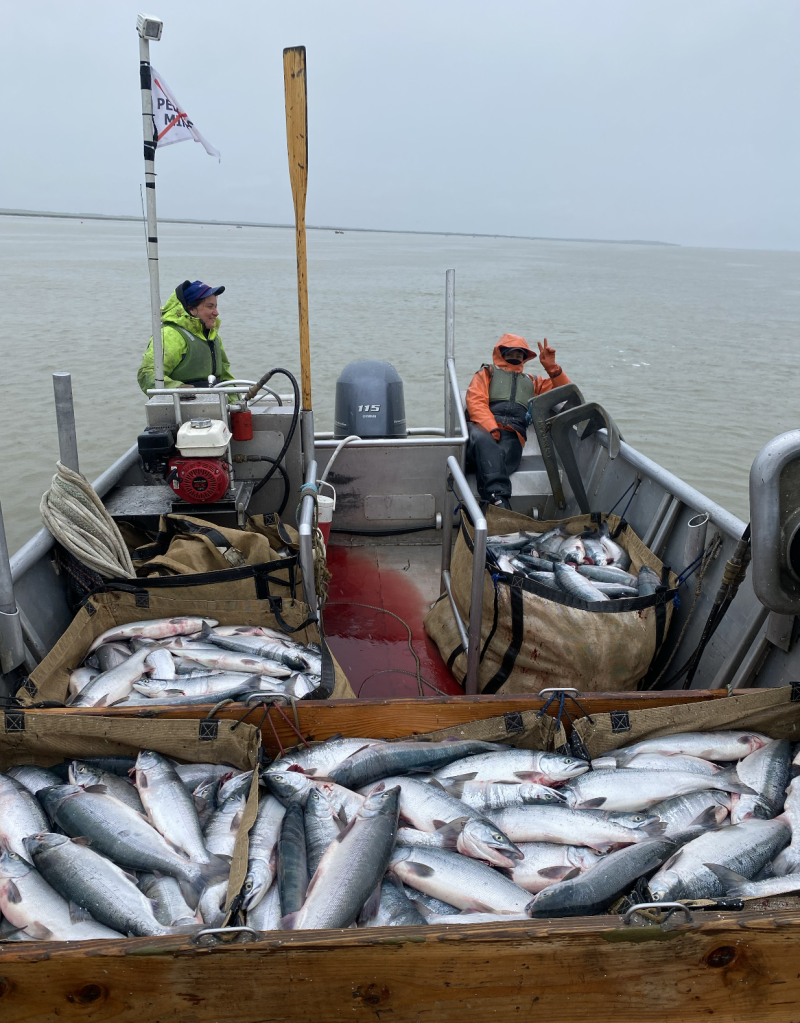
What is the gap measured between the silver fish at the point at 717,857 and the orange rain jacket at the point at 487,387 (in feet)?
13.2

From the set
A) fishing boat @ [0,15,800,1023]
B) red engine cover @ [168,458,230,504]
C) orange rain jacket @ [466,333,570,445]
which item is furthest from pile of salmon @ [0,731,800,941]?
orange rain jacket @ [466,333,570,445]

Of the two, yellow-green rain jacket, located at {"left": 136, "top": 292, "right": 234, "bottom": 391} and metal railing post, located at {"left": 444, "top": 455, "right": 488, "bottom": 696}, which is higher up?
yellow-green rain jacket, located at {"left": 136, "top": 292, "right": 234, "bottom": 391}

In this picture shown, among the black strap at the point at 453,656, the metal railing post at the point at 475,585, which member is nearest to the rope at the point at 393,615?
the black strap at the point at 453,656

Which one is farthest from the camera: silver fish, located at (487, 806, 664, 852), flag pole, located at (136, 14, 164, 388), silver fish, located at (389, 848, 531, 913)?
flag pole, located at (136, 14, 164, 388)

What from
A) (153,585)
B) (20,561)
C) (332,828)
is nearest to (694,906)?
(332,828)

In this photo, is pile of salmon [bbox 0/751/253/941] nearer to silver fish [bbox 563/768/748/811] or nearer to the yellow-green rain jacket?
silver fish [bbox 563/768/748/811]

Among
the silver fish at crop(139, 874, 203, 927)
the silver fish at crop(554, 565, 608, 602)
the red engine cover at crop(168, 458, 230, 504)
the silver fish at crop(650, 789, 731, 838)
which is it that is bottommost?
the silver fish at crop(139, 874, 203, 927)

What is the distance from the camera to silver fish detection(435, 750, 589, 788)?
2.28 m

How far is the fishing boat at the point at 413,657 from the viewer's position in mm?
1464

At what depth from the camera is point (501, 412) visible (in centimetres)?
612

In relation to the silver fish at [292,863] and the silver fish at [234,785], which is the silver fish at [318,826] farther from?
the silver fish at [234,785]

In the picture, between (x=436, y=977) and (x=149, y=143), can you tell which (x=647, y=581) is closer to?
(x=436, y=977)

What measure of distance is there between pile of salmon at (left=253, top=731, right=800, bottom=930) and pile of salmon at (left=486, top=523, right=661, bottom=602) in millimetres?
1426

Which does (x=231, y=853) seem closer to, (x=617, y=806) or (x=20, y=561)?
(x=617, y=806)
